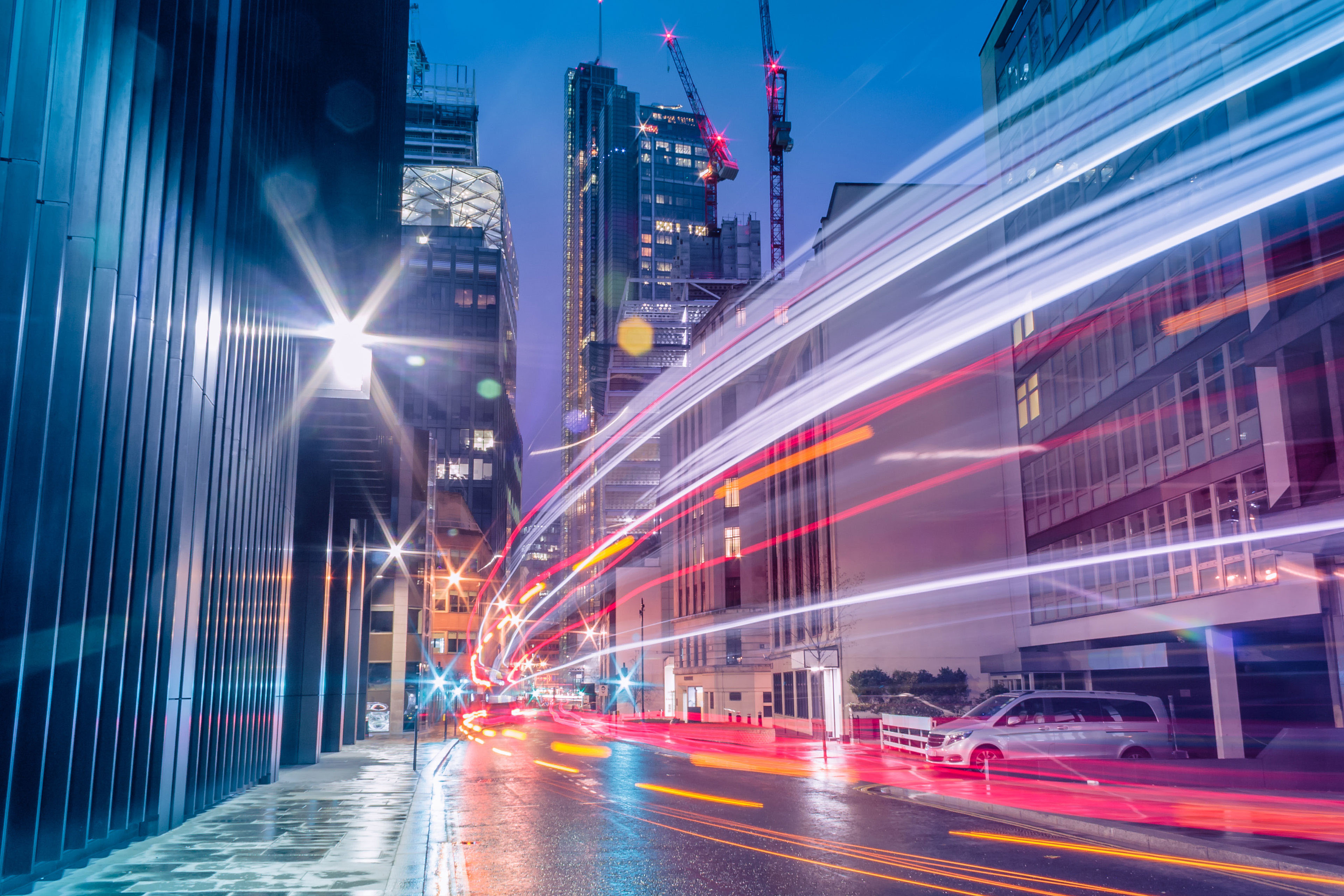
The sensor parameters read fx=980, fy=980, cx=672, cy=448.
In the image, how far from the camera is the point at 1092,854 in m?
12.1

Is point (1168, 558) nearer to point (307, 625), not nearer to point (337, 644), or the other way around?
point (307, 625)

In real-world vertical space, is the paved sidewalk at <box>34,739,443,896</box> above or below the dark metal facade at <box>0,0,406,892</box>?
below

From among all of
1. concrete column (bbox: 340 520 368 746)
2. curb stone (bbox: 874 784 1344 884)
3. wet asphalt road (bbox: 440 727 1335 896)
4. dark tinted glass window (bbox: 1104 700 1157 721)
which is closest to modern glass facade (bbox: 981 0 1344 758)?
dark tinted glass window (bbox: 1104 700 1157 721)

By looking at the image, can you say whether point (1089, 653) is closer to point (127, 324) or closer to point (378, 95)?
point (378, 95)

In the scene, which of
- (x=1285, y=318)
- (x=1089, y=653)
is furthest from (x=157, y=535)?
(x=1089, y=653)

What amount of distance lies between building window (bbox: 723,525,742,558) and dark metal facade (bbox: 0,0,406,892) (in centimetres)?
5203

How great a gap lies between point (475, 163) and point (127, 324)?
16211 cm

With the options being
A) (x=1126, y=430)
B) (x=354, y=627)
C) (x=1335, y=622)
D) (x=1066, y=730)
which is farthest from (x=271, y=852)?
(x=1126, y=430)

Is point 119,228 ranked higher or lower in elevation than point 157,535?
higher

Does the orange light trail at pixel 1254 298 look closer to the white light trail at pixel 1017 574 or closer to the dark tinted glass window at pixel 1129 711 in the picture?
the white light trail at pixel 1017 574

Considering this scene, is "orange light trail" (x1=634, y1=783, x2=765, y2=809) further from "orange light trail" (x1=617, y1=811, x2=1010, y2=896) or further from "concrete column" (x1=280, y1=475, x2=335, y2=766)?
"concrete column" (x1=280, y1=475, x2=335, y2=766)

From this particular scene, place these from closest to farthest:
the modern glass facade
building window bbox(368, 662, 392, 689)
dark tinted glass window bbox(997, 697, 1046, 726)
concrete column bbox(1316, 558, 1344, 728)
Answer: concrete column bbox(1316, 558, 1344, 728)
the modern glass facade
dark tinted glass window bbox(997, 697, 1046, 726)
building window bbox(368, 662, 392, 689)

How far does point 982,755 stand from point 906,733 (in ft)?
21.5

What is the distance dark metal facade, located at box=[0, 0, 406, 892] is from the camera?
9.37 meters
